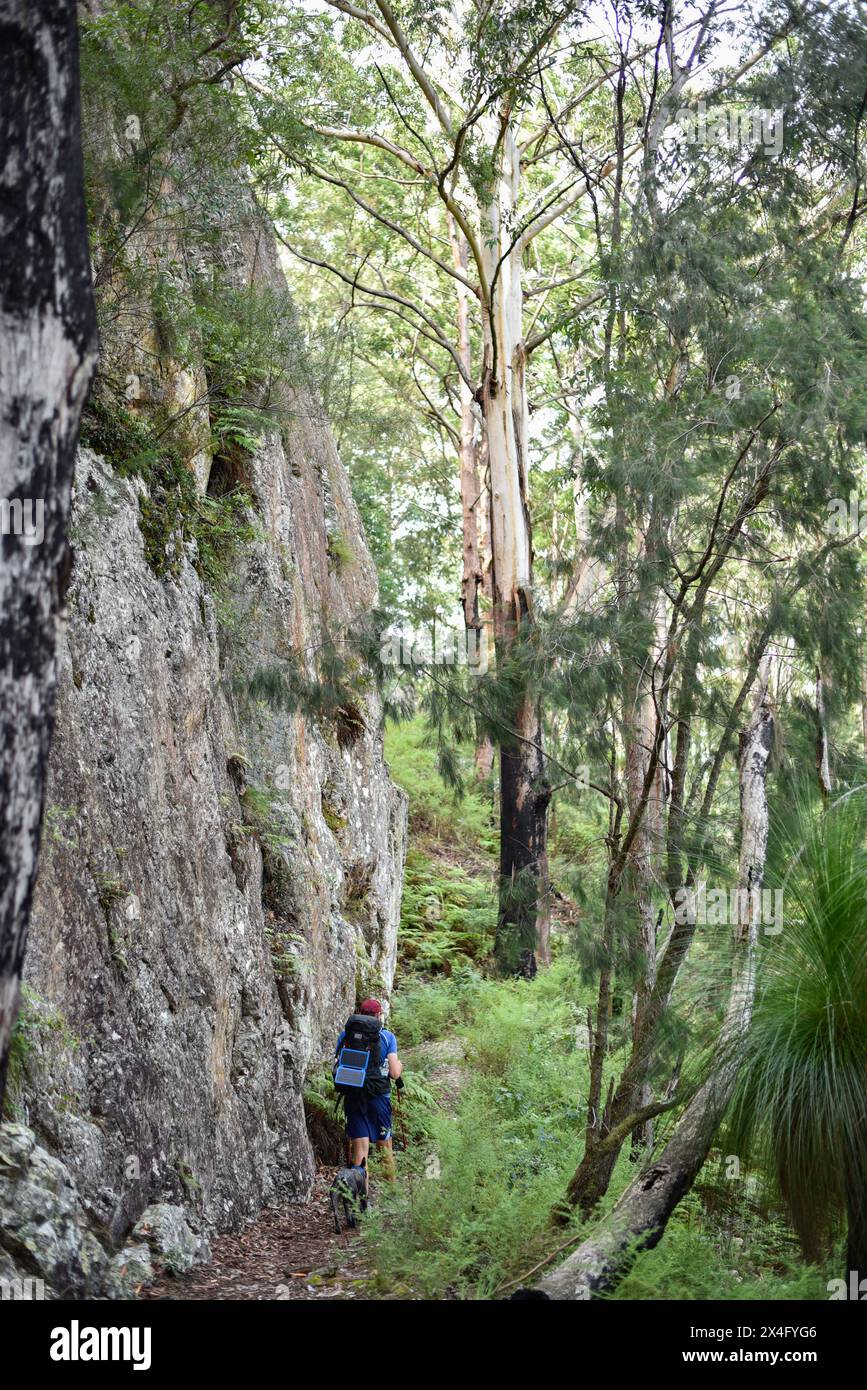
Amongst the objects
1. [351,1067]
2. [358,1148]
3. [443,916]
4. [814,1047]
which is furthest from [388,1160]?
[443,916]

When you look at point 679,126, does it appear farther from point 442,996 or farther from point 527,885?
point 442,996

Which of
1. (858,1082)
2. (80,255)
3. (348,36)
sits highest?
(348,36)

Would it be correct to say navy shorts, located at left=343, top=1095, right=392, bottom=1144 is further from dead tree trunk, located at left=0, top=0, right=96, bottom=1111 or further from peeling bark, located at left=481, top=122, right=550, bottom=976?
dead tree trunk, located at left=0, top=0, right=96, bottom=1111

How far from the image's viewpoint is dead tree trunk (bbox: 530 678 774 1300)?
17.2ft

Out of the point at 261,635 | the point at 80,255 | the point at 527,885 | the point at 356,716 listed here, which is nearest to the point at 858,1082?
the point at 80,255

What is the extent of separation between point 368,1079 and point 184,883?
2.23 metres

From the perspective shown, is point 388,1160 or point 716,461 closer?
point 716,461

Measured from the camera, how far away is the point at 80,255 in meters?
2.79

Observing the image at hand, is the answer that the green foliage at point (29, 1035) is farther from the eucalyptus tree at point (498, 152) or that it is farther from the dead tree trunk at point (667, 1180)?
the eucalyptus tree at point (498, 152)

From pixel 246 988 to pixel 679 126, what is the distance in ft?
26.1

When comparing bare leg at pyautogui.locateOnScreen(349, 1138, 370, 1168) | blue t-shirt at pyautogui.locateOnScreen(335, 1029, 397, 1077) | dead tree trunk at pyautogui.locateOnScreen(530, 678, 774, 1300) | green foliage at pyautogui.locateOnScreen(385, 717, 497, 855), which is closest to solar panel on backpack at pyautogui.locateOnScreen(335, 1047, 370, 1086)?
blue t-shirt at pyautogui.locateOnScreen(335, 1029, 397, 1077)

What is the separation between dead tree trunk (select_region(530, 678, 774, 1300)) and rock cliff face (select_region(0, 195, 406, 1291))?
7.50 feet

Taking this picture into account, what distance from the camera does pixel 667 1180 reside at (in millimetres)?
6023

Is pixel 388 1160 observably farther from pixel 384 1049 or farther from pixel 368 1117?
pixel 384 1049
